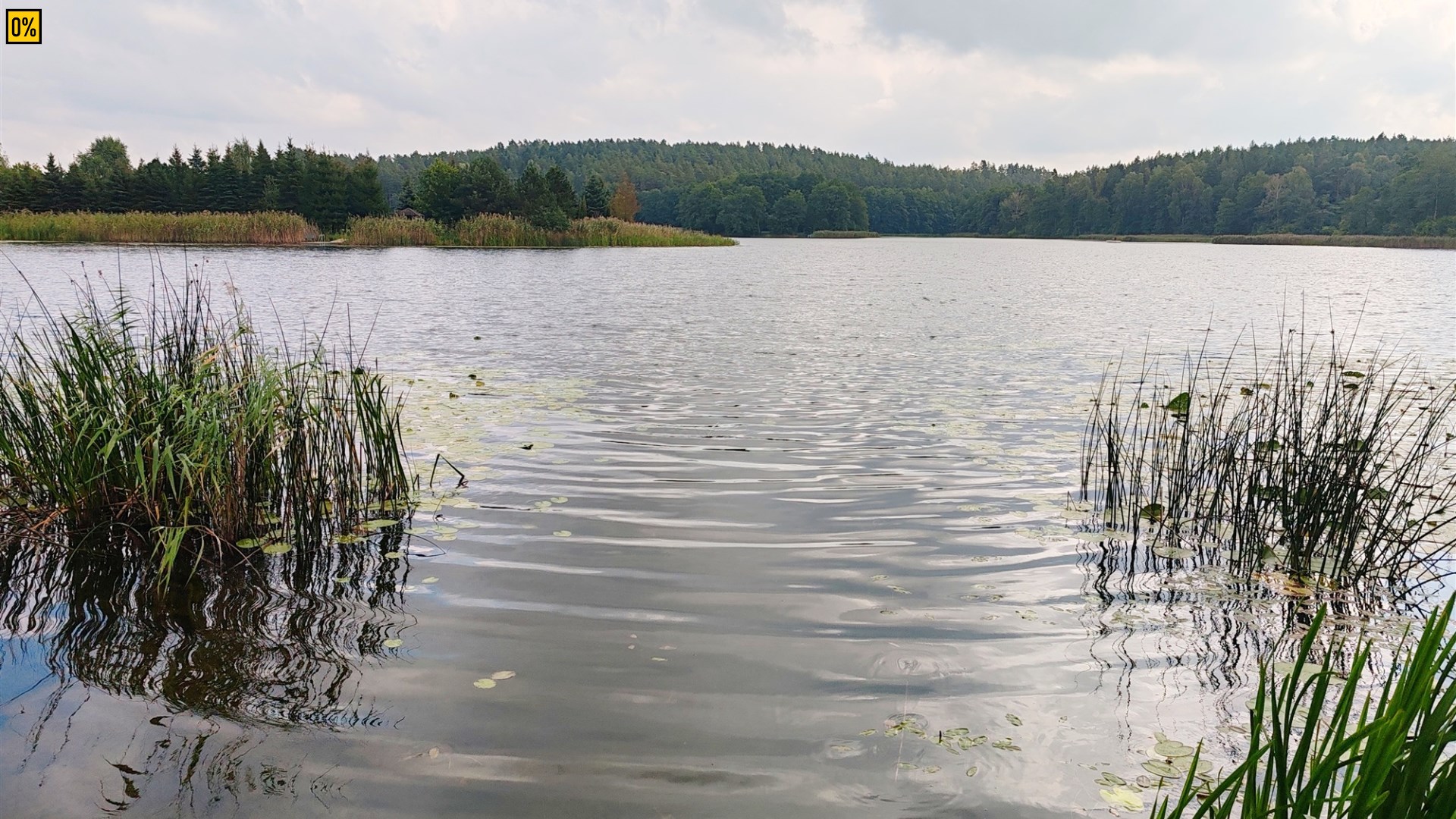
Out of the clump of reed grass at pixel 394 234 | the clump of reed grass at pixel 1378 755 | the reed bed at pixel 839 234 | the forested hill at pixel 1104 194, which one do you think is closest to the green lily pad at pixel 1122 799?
the clump of reed grass at pixel 1378 755

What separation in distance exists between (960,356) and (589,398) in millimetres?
6169

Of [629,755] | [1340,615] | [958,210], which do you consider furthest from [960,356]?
[958,210]

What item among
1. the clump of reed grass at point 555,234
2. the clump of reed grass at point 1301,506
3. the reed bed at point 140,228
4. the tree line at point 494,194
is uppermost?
the tree line at point 494,194

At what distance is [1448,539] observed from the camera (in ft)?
18.2


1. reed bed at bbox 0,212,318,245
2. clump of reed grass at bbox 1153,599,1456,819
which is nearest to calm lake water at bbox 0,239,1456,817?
clump of reed grass at bbox 1153,599,1456,819

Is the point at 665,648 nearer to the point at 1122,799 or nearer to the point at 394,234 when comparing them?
the point at 1122,799

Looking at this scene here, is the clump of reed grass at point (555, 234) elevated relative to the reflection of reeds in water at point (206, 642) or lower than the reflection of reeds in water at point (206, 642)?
elevated

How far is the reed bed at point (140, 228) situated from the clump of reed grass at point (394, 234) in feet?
15.4

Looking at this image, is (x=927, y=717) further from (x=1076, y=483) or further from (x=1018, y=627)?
(x=1076, y=483)

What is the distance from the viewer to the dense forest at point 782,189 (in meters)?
56.8

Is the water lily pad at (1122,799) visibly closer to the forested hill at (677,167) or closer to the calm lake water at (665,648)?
the calm lake water at (665,648)

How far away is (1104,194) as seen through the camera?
13012 cm

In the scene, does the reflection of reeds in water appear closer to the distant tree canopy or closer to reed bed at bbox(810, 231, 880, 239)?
the distant tree canopy

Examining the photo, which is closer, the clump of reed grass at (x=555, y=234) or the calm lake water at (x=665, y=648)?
the calm lake water at (x=665, y=648)
